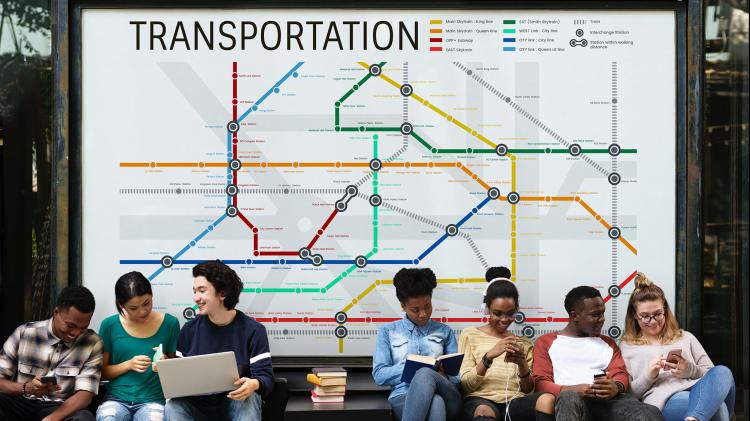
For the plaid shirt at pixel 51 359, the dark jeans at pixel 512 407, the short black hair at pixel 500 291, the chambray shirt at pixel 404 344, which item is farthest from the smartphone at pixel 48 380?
the short black hair at pixel 500 291

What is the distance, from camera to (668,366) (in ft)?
16.6

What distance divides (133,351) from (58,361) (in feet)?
1.32

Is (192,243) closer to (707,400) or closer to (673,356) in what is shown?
(673,356)

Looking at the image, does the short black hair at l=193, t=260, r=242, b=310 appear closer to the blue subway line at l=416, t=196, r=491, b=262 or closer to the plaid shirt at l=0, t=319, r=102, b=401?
the plaid shirt at l=0, t=319, r=102, b=401

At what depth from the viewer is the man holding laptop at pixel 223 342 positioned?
4.97 meters

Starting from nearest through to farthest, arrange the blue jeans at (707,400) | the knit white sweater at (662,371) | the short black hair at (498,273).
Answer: the blue jeans at (707,400)
the knit white sweater at (662,371)
the short black hair at (498,273)

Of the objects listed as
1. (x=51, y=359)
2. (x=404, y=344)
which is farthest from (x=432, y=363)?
(x=51, y=359)

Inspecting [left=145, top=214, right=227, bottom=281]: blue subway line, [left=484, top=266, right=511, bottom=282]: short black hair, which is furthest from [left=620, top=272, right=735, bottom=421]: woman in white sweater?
[left=145, top=214, right=227, bottom=281]: blue subway line

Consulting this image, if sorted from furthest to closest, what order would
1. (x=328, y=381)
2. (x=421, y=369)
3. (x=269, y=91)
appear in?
(x=269, y=91) → (x=328, y=381) → (x=421, y=369)

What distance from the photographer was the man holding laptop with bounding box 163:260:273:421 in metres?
4.97

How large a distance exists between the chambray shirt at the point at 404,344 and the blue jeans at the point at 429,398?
289mm

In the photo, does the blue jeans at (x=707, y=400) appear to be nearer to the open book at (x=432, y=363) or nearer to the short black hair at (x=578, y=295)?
the short black hair at (x=578, y=295)

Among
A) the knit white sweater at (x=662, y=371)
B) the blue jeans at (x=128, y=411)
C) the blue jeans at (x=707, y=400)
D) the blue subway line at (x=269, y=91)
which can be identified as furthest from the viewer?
the blue subway line at (x=269, y=91)

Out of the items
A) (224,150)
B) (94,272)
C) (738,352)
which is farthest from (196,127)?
(738,352)
